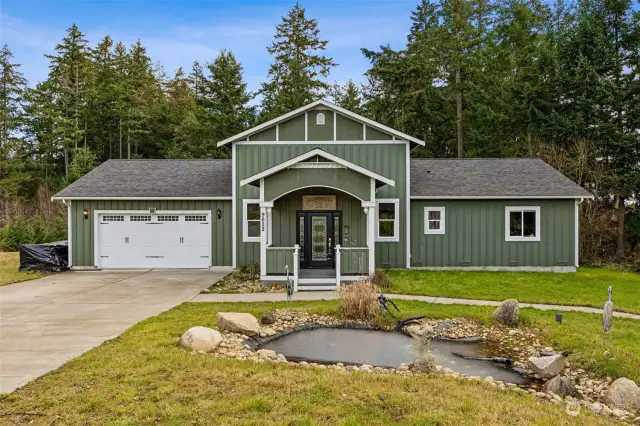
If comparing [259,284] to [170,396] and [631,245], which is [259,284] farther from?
[631,245]

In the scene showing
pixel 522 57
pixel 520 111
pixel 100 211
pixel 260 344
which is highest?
pixel 522 57

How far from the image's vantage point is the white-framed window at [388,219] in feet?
50.4

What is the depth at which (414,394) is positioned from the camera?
4793 millimetres

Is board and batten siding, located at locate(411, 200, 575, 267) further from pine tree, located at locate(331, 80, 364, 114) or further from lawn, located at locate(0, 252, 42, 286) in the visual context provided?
pine tree, located at locate(331, 80, 364, 114)

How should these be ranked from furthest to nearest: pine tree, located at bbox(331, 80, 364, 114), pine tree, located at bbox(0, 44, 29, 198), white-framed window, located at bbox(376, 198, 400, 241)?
pine tree, located at bbox(331, 80, 364, 114) < pine tree, located at bbox(0, 44, 29, 198) < white-framed window, located at bbox(376, 198, 400, 241)

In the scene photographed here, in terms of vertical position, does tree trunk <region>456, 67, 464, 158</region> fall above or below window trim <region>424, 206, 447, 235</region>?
above

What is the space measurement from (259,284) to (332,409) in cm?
876

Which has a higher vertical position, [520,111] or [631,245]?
[520,111]

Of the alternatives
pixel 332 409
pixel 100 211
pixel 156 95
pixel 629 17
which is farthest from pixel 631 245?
pixel 156 95

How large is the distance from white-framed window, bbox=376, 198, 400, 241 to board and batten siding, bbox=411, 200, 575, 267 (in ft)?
2.42

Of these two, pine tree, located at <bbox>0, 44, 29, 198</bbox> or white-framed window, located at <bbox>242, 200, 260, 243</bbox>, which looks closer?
white-framed window, located at <bbox>242, 200, 260, 243</bbox>

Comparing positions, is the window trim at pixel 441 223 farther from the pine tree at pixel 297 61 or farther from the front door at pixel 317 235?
the pine tree at pixel 297 61

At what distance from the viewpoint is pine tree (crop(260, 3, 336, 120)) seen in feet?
108

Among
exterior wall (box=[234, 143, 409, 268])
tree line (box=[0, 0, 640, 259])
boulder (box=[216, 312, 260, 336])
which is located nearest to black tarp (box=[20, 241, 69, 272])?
exterior wall (box=[234, 143, 409, 268])
